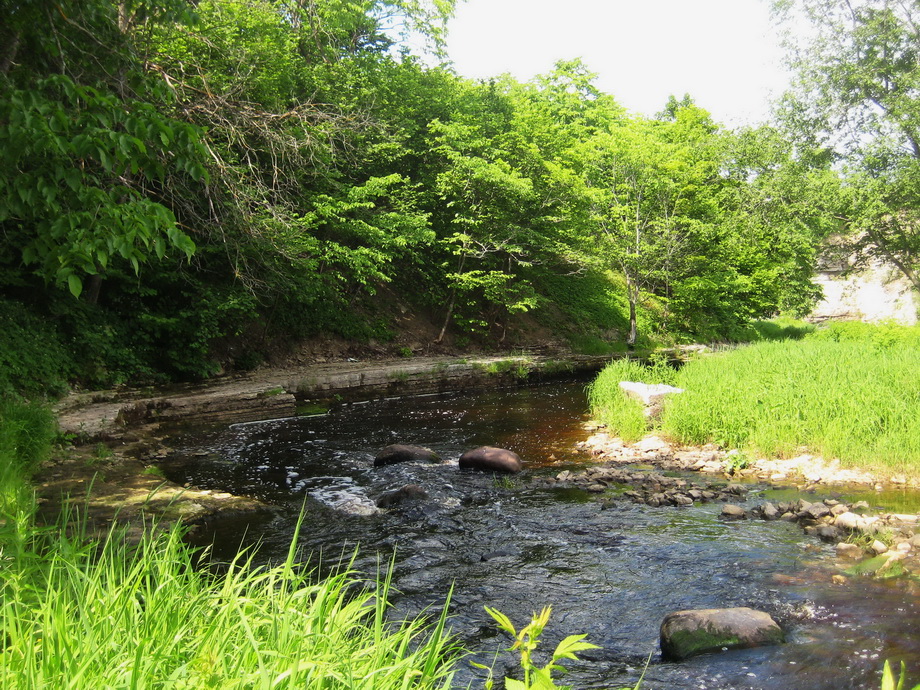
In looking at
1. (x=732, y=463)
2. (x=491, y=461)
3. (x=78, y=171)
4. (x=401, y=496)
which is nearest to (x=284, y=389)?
(x=491, y=461)

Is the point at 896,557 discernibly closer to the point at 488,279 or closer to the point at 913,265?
the point at 488,279

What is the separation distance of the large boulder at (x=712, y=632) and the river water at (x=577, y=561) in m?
0.07

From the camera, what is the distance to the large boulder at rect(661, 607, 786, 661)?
3.94 m

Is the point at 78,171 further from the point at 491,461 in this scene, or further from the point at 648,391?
the point at 648,391

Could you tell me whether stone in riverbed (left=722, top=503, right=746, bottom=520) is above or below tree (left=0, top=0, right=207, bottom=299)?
below

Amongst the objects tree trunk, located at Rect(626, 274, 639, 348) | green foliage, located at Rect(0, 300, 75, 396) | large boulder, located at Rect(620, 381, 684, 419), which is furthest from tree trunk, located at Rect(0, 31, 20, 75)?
tree trunk, located at Rect(626, 274, 639, 348)

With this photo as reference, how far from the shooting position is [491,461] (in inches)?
336

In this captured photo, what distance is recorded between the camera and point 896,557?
5.12 m

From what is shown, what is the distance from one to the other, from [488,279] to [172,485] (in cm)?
1310

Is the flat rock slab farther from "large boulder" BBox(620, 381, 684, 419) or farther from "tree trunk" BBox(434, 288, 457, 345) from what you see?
"tree trunk" BBox(434, 288, 457, 345)

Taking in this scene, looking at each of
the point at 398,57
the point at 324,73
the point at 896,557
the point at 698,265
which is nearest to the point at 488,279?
the point at 324,73

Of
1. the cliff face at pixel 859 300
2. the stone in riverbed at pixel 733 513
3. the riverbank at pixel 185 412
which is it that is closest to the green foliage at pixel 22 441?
the riverbank at pixel 185 412

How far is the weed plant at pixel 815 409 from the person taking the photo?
311 inches

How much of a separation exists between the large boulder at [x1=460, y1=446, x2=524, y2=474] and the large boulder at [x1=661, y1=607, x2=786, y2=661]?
435 cm
